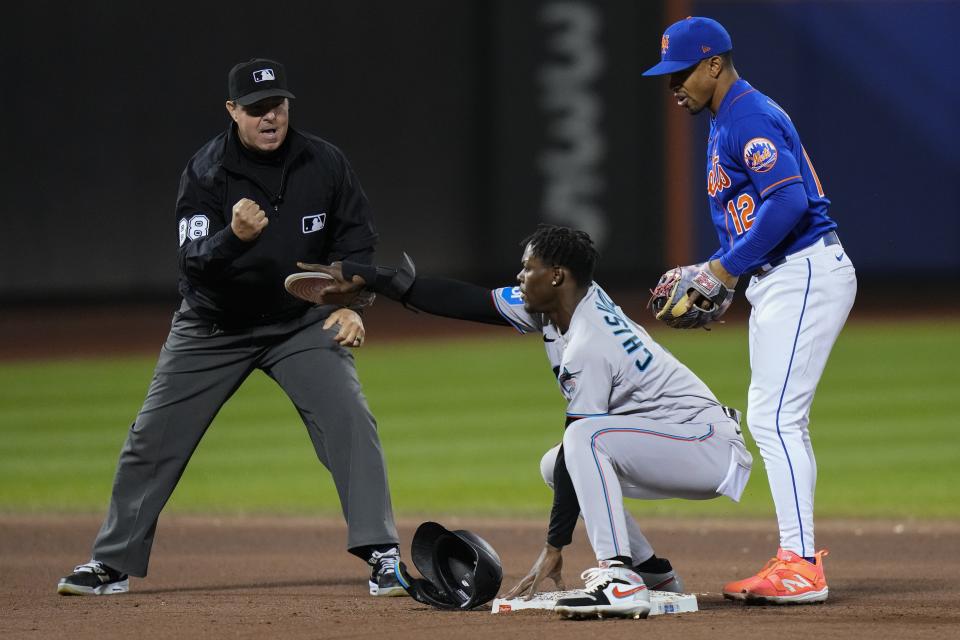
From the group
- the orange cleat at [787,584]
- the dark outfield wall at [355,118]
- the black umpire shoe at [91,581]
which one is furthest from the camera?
the dark outfield wall at [355,118]

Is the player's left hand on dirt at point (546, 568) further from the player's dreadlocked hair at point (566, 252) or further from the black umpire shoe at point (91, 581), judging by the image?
the black umpire shoe at point (91, 581)

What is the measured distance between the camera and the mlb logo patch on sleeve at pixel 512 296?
498cm

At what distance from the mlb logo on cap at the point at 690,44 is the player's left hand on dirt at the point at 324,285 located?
1287mm

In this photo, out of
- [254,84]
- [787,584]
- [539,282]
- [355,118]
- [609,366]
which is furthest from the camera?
[355,118]

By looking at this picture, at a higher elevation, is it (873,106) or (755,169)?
(873,106)

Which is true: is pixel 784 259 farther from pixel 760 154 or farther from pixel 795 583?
pixel 795 583

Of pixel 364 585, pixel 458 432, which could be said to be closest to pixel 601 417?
pixel 364 585

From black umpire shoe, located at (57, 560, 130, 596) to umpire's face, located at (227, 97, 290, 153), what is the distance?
172 centimetres

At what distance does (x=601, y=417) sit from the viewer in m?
4.70

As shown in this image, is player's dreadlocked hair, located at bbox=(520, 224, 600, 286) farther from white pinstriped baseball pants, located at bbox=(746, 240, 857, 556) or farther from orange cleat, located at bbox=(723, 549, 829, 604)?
orange cleat, located at bbox=(723, 549, 829, 604)

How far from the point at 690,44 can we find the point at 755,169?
0.51 metres

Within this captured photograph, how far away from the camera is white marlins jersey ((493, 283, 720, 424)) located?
15.3 ft

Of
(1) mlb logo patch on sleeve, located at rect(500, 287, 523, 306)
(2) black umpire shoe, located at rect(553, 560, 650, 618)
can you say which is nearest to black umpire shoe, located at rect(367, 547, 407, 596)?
(2) black umpire shoe, located at rect(553, 560, 650, 618)

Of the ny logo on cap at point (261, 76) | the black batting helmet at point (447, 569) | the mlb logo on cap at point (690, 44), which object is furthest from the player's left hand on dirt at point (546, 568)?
the ny logo on cap at point (261, 76)
